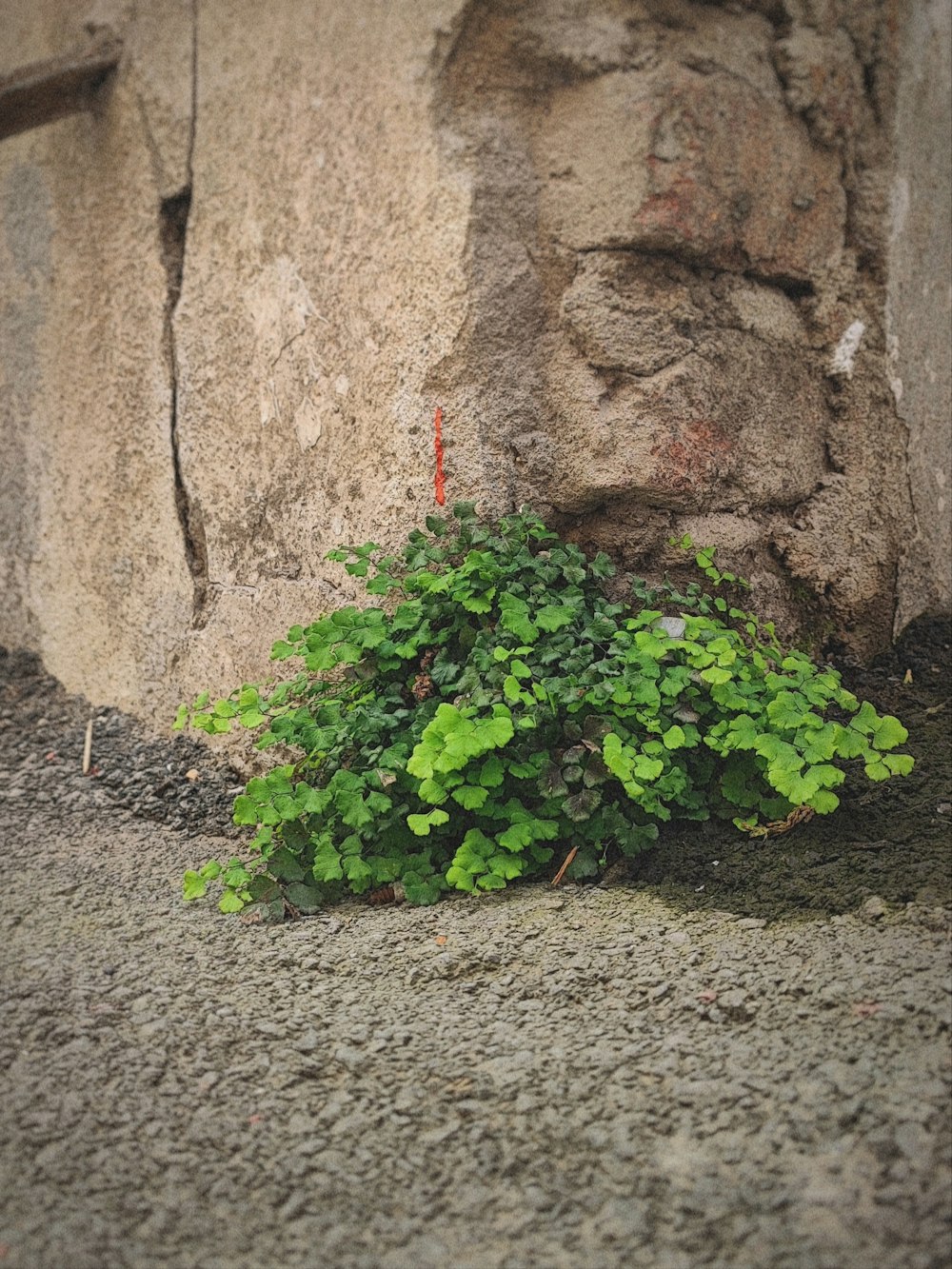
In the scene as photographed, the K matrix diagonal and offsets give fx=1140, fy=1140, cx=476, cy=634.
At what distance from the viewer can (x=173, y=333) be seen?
10.9 ft

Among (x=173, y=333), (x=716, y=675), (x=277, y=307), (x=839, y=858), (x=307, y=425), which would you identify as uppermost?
(x=277, y=307)

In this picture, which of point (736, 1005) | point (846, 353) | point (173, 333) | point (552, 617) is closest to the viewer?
point (736, 1005)

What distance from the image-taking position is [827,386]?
3021 mm

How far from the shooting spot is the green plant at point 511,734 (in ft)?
7.61

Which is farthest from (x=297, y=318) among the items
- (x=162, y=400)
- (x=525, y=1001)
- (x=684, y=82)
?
(x=525, y=1001)

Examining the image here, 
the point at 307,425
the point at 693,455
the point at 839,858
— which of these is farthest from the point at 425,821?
the point at 307,425

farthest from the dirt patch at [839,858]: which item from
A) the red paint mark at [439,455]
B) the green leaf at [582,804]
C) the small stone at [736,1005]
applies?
the red paint mark at [439,455]

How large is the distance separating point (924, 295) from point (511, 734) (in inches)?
74.1

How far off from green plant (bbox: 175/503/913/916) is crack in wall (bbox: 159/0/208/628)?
0.75 m

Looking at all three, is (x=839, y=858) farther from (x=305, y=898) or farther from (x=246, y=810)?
(x=246, y=810)

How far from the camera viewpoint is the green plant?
2.32 metres

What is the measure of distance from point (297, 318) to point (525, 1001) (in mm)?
1904

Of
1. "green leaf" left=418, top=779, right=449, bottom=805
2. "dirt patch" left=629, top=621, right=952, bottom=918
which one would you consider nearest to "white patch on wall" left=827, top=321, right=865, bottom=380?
"dirt patch" left=629, top=621, right=952, bottom=918

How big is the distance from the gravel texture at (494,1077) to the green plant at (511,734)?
115 mm
